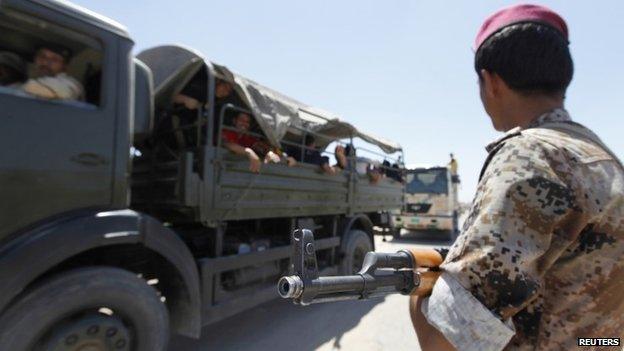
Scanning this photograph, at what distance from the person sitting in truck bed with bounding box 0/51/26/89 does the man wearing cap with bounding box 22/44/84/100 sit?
0.06m

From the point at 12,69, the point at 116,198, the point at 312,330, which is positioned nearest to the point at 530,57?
the point at 116,198

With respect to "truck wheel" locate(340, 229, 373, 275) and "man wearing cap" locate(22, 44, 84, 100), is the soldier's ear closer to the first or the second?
→ "man wearing cap" locate(22, 44, 84, 100)

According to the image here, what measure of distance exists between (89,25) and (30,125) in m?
0.75

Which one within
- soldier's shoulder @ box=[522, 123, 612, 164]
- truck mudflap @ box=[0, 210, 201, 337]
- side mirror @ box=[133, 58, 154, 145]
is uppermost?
side mirror @ box=[133, 58, 154, 145]

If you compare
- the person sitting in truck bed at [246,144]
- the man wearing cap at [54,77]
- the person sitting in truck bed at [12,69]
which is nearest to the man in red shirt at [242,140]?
the person sitting in truck bed at [246,144]

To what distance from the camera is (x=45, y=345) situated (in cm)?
207

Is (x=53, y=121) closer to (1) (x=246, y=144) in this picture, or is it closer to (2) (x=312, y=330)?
(1) (x=246, y=144)

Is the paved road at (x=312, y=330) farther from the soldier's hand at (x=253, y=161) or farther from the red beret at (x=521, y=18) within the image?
the red beret at (x=521, y=18)

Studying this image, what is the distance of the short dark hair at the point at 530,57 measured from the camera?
97cm

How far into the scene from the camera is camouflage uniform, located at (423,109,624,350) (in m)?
0.81

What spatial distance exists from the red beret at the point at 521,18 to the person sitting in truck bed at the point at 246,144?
2.63 m

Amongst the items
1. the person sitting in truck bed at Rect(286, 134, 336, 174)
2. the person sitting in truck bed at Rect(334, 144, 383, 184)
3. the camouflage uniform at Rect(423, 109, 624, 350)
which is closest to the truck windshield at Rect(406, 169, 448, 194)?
the person sitting in truck bed at Rect(334, 144, 383, 184)

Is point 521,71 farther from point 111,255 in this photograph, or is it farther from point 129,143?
point 111,255

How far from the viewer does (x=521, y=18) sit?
3.25ft
